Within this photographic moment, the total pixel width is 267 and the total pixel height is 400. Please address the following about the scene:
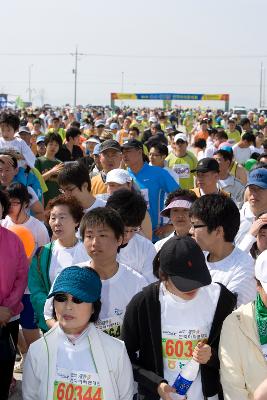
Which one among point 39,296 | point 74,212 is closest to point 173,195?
point 74,212

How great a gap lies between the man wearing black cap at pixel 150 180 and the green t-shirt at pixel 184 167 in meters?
2.65

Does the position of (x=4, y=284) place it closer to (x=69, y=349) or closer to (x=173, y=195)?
(x=69, y=349)

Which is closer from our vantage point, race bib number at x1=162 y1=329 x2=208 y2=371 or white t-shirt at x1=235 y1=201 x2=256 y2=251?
race bib number at x1=162 y1=329 x2=208 y2=371

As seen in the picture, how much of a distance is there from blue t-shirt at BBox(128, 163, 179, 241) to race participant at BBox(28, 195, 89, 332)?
224 centimetres

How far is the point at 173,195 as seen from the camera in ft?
15.4

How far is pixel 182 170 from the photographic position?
915 cm

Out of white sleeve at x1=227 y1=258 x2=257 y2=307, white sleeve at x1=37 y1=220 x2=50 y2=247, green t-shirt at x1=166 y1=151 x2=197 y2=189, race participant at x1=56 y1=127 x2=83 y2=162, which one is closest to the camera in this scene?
white sleeve at x1=227 y1=258 x2=257 y2=307

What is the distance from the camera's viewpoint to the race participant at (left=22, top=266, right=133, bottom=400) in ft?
8.95

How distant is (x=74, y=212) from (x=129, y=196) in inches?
16.0

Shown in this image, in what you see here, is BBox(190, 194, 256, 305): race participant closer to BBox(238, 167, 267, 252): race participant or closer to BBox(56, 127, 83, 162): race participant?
BBox(238, 167, 267, 252): race participant

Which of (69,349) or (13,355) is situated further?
(13,355)

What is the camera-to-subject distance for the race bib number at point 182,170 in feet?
29.9

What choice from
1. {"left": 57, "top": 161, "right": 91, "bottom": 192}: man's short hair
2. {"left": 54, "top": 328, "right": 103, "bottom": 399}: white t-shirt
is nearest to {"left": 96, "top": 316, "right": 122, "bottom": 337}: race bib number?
{"left": 54, "top": 328, "right": 103, "bottom": 399}: white t-shirt

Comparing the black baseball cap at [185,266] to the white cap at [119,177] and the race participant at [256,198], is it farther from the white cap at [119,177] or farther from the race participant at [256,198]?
the white cap at [119,177]
